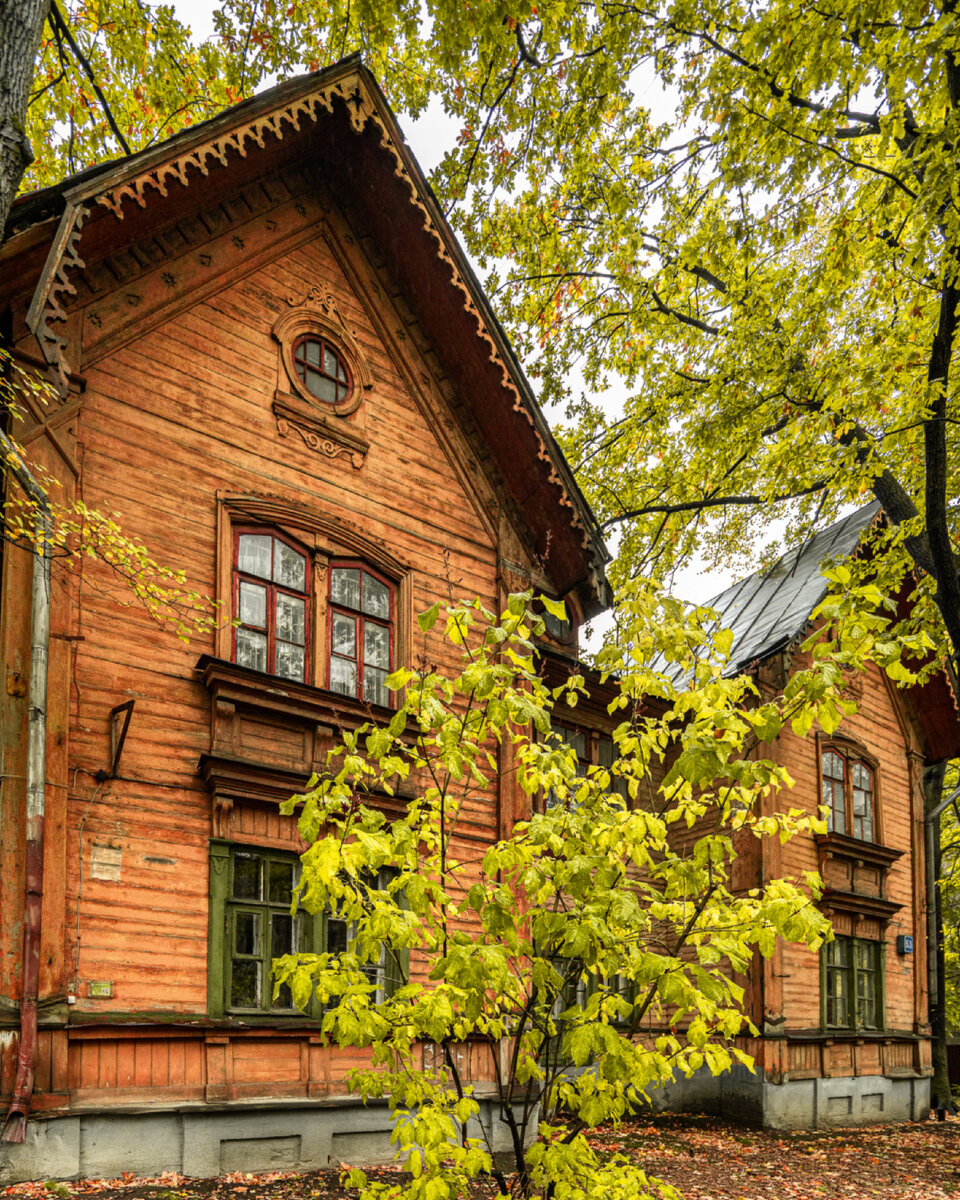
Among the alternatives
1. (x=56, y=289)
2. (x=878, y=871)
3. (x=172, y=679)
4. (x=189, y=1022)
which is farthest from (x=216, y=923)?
(x=878, y=871)

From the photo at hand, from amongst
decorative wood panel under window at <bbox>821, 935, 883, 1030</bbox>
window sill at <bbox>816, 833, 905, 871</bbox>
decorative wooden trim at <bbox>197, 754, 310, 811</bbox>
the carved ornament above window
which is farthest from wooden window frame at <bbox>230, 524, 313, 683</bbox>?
decorative wood panel under window at <bbox>821, 935, 883, 1030</bbox>

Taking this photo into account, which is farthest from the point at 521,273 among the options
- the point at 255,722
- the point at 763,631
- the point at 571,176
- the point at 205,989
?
the point at 205,989

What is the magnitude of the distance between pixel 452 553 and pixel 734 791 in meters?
7.91

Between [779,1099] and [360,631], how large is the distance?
1115 cm

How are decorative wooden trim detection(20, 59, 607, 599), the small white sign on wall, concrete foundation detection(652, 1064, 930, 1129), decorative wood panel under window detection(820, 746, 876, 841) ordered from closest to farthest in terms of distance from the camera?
decorative wooden trim detection(20, 59, 607, 599)
the small white sign on wall
concrete foundation detection(652, 1064, 930, 1129)
decorative wood panel under window detection(820, 746, 876, 841)

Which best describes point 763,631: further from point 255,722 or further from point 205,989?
point 205,989

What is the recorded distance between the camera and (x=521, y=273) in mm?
15492

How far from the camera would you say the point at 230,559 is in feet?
31.6

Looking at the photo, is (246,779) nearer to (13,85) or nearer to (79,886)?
(79,886)

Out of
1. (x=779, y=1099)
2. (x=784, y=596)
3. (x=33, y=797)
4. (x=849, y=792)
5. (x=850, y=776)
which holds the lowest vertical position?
(x=779, y=1099)

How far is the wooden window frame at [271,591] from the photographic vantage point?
9.67 m

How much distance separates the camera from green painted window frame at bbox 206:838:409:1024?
854 cm

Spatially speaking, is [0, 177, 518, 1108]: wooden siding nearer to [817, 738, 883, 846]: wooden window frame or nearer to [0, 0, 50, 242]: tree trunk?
[0, 0, 50, 242]: tree trunk

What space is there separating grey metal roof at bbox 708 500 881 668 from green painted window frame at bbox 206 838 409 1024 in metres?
9.85
